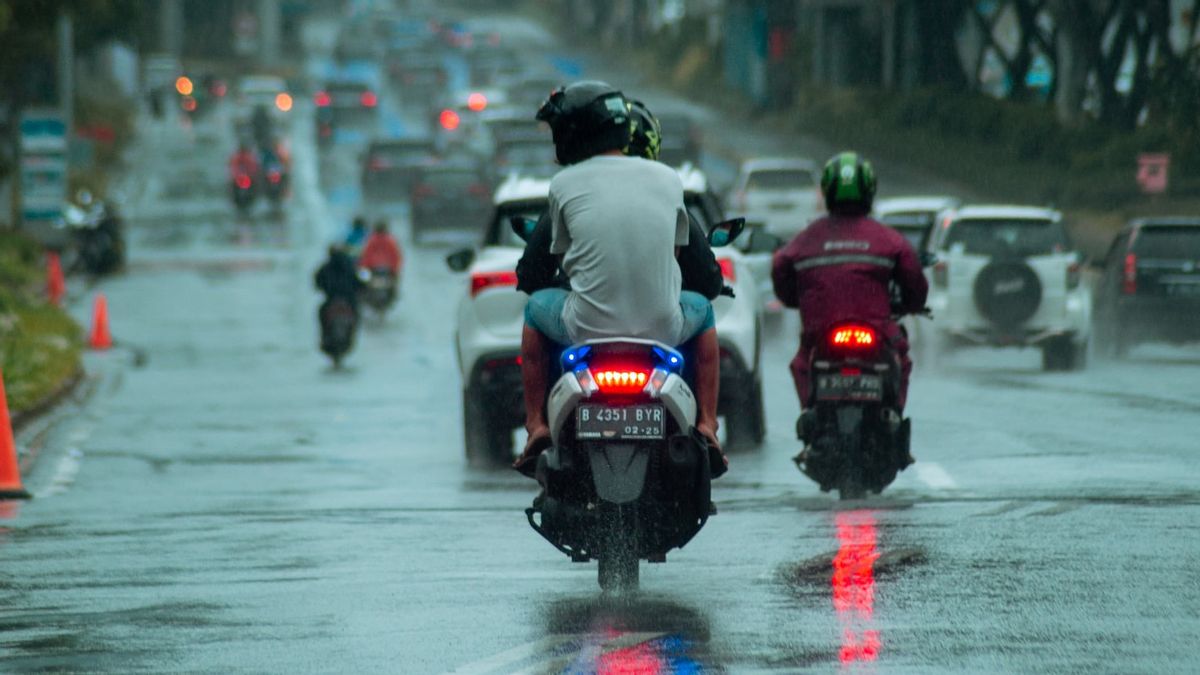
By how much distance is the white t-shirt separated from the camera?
911cm

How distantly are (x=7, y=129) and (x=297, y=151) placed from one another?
25.3 meters

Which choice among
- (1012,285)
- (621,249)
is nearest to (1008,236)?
(1012,285)

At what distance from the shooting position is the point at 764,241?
13641 millimetres

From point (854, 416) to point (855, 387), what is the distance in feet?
0.62

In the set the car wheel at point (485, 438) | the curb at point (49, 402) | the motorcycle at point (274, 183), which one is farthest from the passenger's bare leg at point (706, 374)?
the motorcycle at point (274, 183)

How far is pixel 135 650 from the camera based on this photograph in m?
8.24

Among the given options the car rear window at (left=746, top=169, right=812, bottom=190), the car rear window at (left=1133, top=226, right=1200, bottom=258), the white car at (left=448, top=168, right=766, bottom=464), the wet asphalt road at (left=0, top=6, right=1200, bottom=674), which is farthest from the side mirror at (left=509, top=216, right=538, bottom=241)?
the car rear window at (left=746, top=169, right=812, bottom=190)

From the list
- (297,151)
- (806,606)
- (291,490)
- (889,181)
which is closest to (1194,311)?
(291,490)

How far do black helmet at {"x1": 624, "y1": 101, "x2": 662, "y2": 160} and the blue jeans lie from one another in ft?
1.94

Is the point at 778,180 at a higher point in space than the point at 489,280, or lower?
lower

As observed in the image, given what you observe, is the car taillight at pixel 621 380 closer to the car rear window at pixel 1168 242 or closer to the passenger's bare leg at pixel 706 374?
the passenger's bare leg at pixel 706 374

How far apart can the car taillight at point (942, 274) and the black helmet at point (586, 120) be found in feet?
53.6

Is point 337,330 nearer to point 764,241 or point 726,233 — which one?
point 764,241

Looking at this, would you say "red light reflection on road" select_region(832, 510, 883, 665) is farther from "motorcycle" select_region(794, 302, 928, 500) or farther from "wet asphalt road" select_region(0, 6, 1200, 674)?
"motorcycle" select_region(794, 302, 928, 500)
